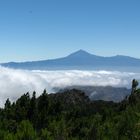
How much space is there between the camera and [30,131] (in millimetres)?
163500

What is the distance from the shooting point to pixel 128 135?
516ft

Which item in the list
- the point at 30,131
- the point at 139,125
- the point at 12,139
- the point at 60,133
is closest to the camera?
the point at 139,125

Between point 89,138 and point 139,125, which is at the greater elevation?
point 139,125

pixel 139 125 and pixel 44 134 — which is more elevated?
pixel 139 125

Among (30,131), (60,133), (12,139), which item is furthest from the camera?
(60,133)

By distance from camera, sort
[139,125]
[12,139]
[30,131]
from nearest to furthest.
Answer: [139,125], [12,139], [30,131]

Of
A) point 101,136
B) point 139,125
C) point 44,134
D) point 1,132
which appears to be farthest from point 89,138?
point 139,125

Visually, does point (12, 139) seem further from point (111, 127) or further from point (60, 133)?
point (111, 127)

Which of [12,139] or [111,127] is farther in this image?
[111,127]

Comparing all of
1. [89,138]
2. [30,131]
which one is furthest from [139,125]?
[30,131]

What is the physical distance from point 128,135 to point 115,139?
490cm

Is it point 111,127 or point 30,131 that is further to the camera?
point 111,127

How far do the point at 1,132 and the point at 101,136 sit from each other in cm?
4054

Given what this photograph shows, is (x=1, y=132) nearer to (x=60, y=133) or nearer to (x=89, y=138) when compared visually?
(x=60, y=133)
